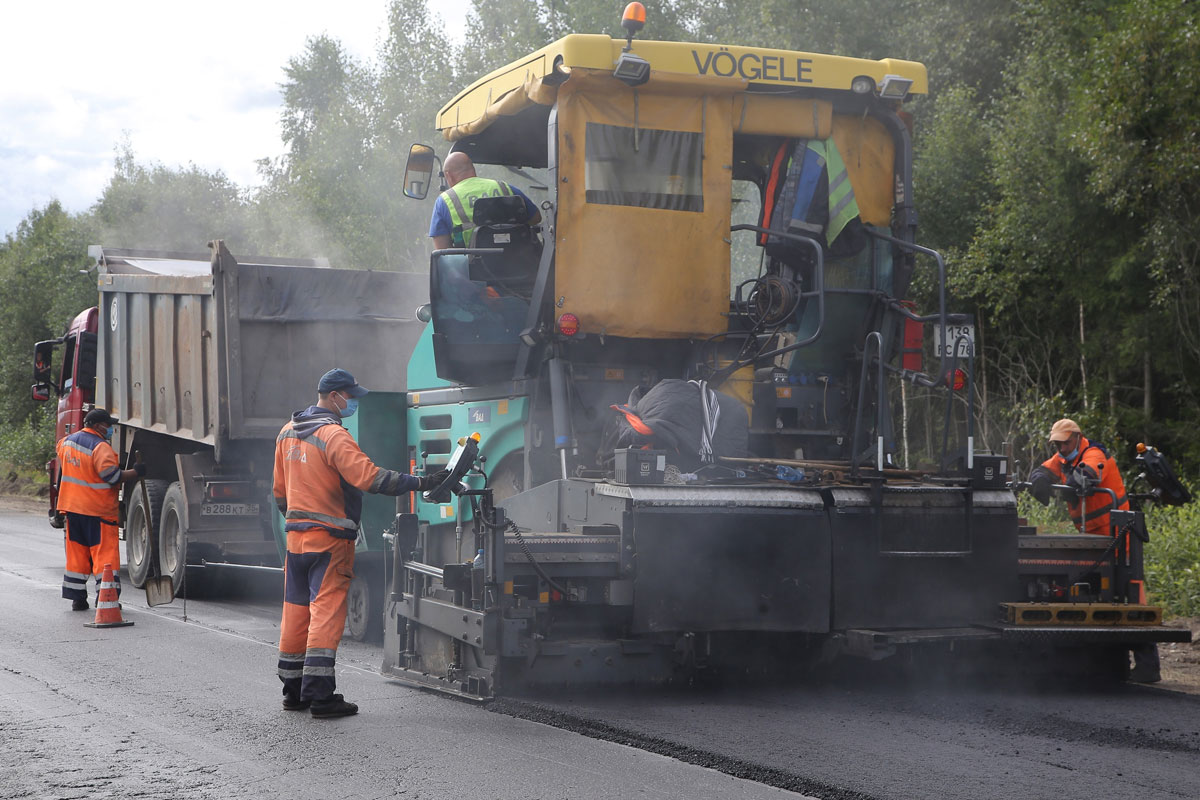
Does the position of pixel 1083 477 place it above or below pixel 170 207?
below

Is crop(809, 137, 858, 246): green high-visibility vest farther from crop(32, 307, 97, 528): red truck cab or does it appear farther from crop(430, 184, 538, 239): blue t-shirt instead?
crop(32, 307, 97, 528): red truck cab

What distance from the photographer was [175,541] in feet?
36.4

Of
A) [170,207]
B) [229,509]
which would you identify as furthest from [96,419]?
[170,207]

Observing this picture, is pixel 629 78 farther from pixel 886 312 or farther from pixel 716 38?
pixel 716 38

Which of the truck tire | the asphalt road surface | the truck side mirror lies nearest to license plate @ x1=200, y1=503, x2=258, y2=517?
the truck tire

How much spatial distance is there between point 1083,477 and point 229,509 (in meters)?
6.60

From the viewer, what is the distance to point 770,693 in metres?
6.27

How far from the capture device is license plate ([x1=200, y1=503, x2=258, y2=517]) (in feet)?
35.3

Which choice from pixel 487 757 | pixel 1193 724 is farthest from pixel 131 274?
pixel 1193 724

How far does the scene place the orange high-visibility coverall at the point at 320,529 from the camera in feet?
19.4

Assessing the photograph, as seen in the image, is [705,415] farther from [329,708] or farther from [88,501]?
[88,501]

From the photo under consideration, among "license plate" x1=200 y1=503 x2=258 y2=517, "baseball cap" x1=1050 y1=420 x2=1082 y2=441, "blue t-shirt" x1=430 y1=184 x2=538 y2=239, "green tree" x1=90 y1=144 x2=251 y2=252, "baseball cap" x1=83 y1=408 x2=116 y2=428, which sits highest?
"green tree" x1=90 y1=144 x2=251 y2=252

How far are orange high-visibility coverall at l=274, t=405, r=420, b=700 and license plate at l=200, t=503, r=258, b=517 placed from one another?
16.1ft

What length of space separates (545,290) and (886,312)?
187cm
